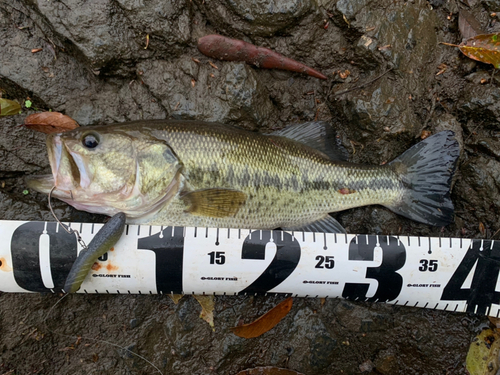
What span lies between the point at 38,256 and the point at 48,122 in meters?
1.21

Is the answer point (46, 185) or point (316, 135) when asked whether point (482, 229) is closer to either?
point (316, 135)

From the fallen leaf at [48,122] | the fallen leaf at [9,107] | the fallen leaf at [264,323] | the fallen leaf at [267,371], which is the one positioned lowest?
the fallen leaf at [267,371]

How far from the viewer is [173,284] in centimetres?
262

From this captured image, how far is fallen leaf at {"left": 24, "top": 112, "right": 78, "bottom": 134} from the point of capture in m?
2.91

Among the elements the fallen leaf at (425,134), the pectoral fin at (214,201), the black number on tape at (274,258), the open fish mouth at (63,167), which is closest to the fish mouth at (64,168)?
the open fish mouth at (63,167)

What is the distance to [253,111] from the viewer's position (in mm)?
3070

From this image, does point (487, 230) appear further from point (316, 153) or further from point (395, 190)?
point (316, 153)

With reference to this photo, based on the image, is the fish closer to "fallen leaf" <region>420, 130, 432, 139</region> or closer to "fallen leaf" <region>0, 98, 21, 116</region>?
"fallen leaf" <region>420, 130, 432, 139</region>

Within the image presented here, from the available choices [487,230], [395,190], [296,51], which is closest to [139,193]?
[296,51]

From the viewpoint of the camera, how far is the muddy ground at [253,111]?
2.83 m

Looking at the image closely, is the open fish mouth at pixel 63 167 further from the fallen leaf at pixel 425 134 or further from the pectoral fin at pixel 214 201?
the fallen leaf at pixel 425 134

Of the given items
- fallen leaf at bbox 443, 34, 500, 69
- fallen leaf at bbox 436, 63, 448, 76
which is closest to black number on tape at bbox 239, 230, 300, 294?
fallen leaf at bbox 436, 63, 448, 76

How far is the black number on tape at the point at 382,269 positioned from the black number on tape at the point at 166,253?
1.39m

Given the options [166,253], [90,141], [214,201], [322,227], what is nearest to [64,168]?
[90,141]
